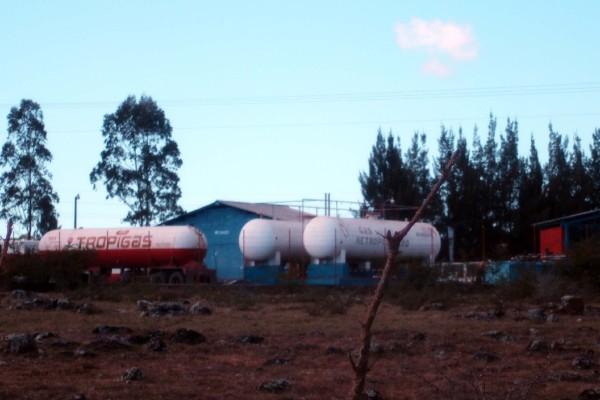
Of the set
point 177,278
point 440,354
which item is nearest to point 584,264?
point 440,354

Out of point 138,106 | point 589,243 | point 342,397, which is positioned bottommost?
point 342,397

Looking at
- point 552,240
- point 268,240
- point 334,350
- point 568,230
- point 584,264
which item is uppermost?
point 568,230

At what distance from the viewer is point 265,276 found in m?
51.5

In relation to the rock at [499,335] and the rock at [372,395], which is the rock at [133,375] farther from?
the rock at [499,335]

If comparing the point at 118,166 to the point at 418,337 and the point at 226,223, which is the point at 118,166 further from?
the point at 418,337

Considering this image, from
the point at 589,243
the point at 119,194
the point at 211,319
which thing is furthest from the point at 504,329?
the point at 119,194

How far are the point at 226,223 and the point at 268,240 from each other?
11.6 meters

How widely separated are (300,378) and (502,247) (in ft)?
133

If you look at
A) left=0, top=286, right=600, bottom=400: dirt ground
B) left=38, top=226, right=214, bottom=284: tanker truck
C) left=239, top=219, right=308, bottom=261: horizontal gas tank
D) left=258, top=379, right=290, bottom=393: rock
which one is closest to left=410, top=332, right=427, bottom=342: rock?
left=0, top=286, right=600, bottom=400: dirt ground

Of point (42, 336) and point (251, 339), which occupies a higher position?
point (42, 336)

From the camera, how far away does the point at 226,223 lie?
2453 inches

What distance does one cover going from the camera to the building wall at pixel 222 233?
60.1 m

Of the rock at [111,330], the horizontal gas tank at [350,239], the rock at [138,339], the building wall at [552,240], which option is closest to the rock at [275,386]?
the rock at [138,339]

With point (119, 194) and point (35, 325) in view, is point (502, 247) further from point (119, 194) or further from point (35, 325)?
point (35, 325)
